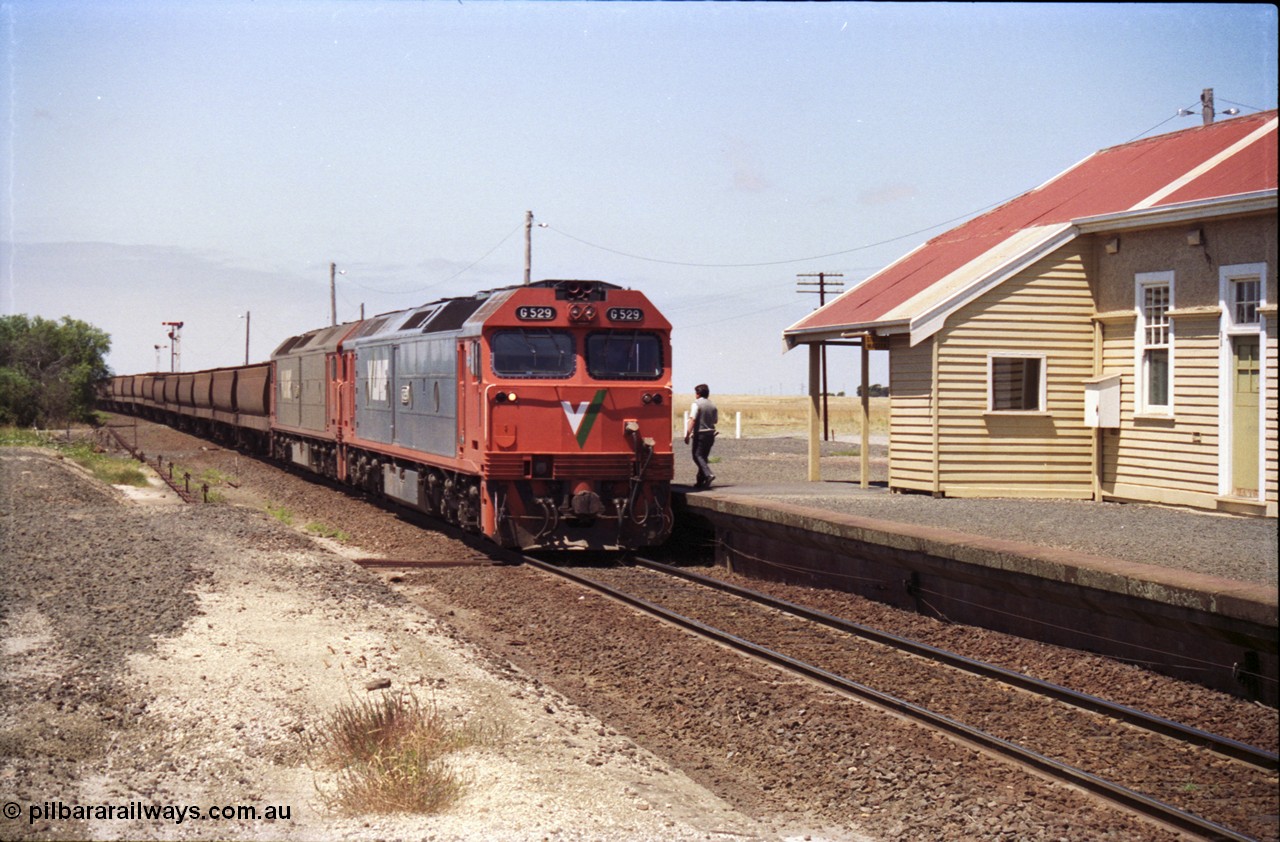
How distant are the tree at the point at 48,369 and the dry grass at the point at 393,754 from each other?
160 ft

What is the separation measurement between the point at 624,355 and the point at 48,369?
50.9 m

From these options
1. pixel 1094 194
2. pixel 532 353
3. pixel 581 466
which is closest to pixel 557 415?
pixel 581 466

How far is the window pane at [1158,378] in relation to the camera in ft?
51.3

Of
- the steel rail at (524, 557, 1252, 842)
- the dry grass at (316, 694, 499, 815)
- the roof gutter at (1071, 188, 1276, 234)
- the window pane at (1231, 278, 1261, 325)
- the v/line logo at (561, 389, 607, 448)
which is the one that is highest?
the roof gutter at (1071, 188, 1276, 234)

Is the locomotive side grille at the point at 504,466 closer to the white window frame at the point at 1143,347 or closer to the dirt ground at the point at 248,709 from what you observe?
the dirt ground at the point at 248,709

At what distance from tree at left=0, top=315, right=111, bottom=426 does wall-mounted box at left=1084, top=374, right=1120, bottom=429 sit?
4590cm

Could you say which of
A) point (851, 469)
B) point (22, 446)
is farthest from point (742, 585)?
point (22, 446)

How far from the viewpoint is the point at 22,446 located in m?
36.1

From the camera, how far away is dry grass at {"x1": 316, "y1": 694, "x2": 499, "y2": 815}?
6.10 meters

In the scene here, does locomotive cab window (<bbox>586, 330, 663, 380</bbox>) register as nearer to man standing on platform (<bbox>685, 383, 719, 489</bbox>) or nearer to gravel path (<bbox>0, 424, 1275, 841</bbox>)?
man standing on platform (<bbox>685, 383, 719, 489</bbox>)

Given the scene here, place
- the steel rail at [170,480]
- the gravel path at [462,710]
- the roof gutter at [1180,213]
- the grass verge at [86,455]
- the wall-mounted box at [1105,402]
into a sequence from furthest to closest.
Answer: the grass verge at [86,455] → the steel rail at [170,480] → the wall-mounted box at [1105,402] → the roof gutter at [1180,213] → the gravel path at [462,710]

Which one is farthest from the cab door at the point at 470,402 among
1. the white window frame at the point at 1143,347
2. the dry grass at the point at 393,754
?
the white window frame at the point at 1143,347

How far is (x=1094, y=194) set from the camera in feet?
59.2

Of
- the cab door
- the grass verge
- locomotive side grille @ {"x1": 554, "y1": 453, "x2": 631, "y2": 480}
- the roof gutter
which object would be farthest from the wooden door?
the grass verge
